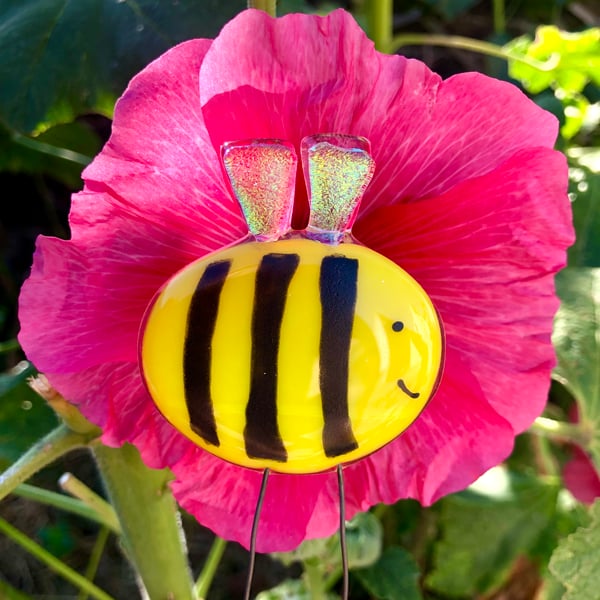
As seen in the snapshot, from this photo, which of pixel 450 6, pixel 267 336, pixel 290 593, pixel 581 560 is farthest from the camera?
pixel 450 6

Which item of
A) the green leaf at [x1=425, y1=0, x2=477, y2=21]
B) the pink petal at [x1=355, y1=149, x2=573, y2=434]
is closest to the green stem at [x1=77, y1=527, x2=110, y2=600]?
the pink petal at [x1=355, y1=149, x2=573, y2=434]

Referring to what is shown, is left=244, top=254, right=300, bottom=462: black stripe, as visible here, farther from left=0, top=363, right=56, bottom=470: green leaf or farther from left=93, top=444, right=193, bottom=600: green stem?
left=0, top=363, right=56, bottom=470: green leaf

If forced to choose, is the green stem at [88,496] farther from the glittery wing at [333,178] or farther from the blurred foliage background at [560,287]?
the glittery wing at [333,178]

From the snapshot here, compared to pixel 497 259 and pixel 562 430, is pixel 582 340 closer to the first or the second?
pixel 562 430

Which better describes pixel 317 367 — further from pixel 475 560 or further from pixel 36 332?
pixel 475 560

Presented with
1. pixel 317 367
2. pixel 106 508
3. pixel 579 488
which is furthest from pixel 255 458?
pixel 579 488

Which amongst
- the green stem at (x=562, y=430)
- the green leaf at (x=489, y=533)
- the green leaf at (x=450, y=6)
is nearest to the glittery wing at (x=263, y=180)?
the green stem at (x=562, y=430)

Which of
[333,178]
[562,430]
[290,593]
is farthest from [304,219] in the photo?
[290,593]
